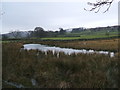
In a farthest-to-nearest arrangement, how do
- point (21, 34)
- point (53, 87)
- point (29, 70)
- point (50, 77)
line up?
point (21, 34) → point (29, 70) → point (50, 77) → point (53, 87)

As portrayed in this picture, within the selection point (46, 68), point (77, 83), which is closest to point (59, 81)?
point (77, 83)

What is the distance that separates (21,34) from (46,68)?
146448mm

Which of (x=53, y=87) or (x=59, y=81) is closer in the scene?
(x=53, y=87)

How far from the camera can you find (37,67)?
432 inches

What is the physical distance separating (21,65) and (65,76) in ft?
8.91

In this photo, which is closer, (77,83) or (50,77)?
(77,83)

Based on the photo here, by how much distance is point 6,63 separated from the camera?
1159 cm

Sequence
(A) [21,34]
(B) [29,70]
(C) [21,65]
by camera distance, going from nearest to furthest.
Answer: (B) [29,70]
(C) [21,65]
(A) [21,34]

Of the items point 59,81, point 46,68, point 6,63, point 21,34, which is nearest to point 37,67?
point 46,68

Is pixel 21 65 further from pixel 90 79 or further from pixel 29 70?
pixel 90 79

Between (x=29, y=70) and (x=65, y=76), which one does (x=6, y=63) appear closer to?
(x=29, y=70)

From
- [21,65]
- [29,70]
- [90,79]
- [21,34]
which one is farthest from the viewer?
[21,34]

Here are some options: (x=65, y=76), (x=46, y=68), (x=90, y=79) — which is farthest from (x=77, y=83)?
(x=46, y=68)

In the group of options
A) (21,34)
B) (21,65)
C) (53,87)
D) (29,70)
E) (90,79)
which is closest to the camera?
(53,87)
